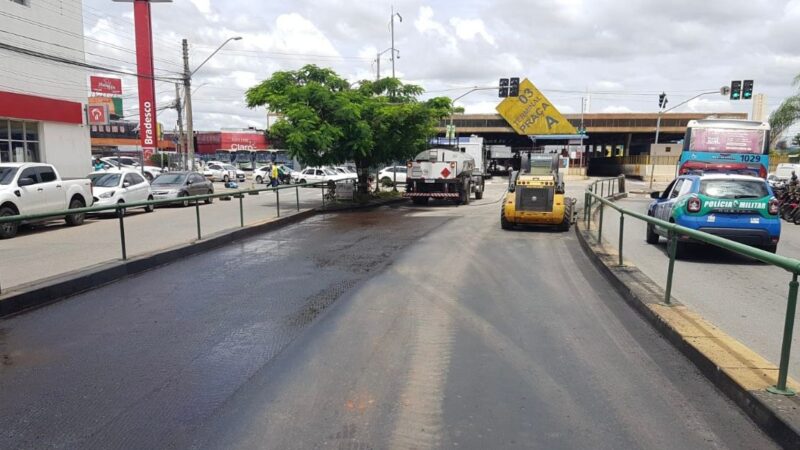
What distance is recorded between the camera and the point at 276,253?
11406 mm

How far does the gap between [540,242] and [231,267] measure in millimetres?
7243

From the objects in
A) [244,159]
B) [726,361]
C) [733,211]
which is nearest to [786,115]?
[733,211]

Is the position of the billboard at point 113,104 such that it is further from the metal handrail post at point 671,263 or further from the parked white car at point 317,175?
the metal handrail post at point 671,263

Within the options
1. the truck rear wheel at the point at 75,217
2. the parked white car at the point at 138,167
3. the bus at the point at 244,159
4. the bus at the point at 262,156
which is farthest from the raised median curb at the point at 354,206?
the bus at the point at 262,156

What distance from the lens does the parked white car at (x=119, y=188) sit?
19319 mm

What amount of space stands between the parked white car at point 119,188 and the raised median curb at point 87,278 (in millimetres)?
8816

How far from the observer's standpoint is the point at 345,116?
21016mm

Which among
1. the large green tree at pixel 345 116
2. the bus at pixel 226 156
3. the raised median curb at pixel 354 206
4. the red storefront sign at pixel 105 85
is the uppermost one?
the red storefront sign at pixel 105 85

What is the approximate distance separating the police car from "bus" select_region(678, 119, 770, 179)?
1071cm

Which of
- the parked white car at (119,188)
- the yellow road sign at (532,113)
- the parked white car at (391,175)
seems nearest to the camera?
the parked white car at (119,188)

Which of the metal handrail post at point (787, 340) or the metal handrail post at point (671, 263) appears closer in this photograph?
the metal handrail post at point (787, 340)

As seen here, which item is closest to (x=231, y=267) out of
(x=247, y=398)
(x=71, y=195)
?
(x=247, y=398)

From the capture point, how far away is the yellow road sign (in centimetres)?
6275

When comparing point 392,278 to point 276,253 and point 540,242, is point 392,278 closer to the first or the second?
point 276,253
